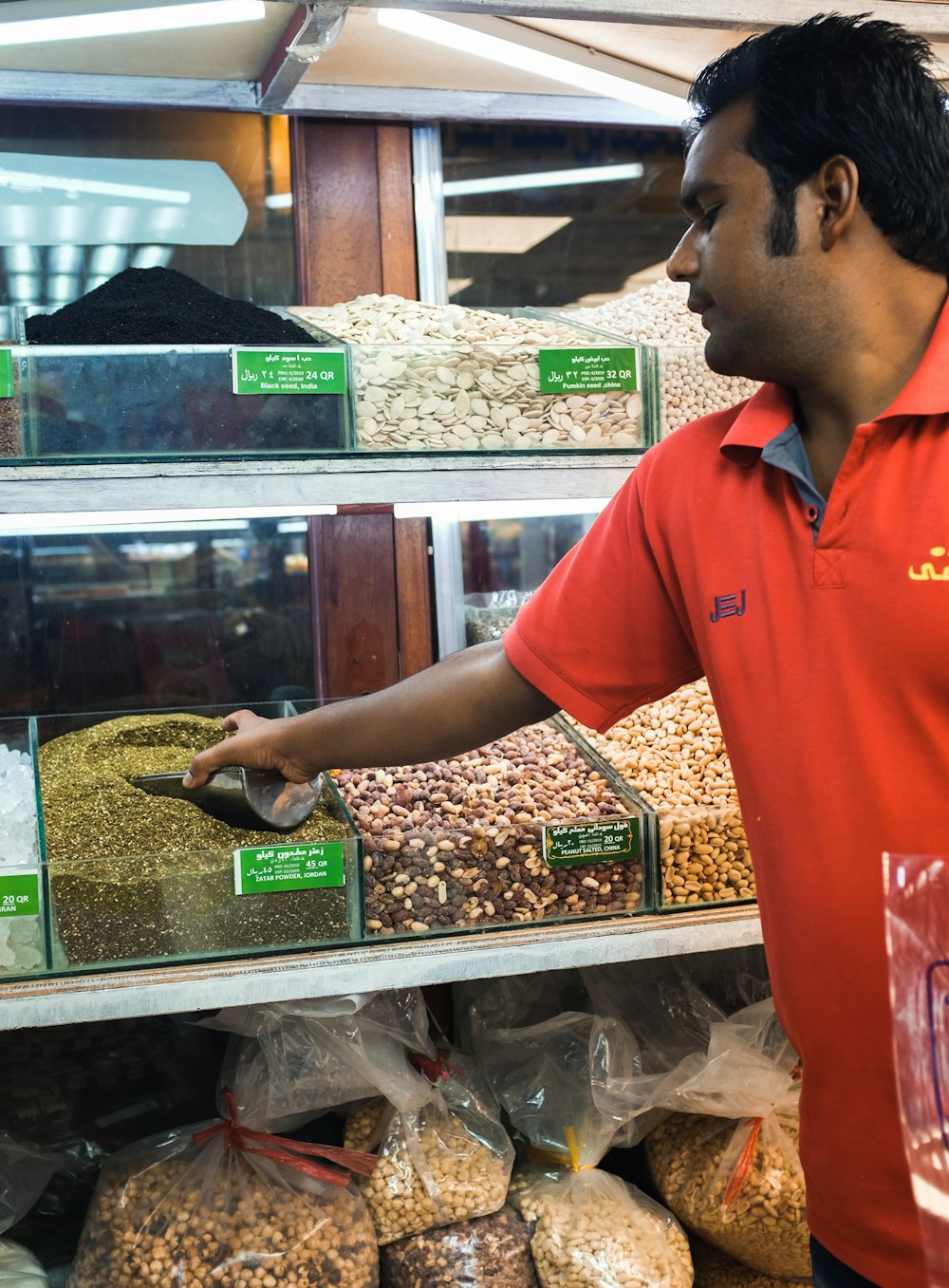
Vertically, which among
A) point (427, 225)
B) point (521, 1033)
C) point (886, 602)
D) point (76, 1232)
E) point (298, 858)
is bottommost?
point (76, 1232)

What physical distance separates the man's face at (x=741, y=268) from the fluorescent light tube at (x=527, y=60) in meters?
0.76

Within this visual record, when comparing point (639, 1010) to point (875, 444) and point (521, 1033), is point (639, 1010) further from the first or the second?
point (875, 444)

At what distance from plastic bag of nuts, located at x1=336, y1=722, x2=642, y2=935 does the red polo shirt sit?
0.51 metres

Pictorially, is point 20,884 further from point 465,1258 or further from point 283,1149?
point 465,1258

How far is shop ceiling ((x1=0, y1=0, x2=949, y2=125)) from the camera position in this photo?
1.72 metres

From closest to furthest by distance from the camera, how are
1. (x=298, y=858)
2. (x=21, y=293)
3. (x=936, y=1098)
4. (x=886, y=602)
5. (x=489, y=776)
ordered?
1. (x=936, y=1098)
2. (x=886, y=602)
3. (x=298, y=858)
4. (x=489, y=776)
5. (x=21, y=293)

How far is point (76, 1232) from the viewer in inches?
75.1

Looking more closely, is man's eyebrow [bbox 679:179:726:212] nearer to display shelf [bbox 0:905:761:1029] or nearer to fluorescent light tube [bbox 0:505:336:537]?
fluorescent light tube [bbox 0:505:336:537]

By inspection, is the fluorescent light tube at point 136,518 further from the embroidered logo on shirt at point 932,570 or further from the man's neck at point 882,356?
the embroidered logo on shirt at point 932,570

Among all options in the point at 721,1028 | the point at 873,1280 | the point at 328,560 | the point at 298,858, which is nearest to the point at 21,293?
the point at 328,560

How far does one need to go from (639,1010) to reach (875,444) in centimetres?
124

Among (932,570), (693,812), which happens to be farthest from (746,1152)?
(932,570)

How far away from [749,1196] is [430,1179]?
47cm

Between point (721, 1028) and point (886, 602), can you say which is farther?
point (721, 1028)
